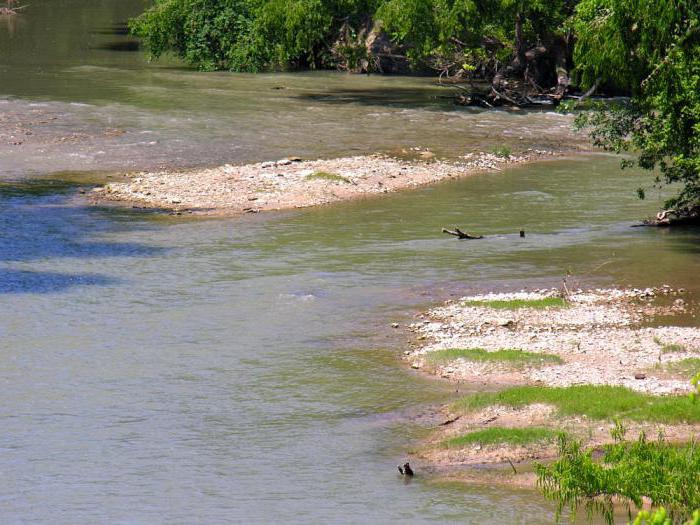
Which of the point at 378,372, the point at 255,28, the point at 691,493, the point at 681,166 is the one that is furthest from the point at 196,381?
the point at 255,28

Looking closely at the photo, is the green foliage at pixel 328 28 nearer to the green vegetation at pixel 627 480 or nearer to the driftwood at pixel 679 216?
the driftwood at pixel 679 216

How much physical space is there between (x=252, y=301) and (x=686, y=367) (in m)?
5.97

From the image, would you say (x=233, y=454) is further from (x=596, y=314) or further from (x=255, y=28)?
(x=255, y=28)

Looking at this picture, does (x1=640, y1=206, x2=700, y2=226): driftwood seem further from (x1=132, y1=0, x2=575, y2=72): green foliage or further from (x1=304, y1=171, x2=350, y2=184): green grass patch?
(x1=132, y1=0, x2=575, y2=72): green foliage

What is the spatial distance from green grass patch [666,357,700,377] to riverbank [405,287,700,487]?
1 cm

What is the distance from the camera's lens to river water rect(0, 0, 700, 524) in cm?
1028

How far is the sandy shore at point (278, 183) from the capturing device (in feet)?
74.9

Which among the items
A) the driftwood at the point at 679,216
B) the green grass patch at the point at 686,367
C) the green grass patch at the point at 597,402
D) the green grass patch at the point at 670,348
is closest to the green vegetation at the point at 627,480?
the green grass patch at the point at 597,402

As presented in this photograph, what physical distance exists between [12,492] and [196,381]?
10.6 ft

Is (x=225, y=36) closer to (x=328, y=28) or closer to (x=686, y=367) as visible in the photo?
(x=328, y=28)

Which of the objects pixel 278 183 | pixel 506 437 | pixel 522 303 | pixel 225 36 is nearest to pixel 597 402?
pixel 506 437

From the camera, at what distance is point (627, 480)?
8.63 meters

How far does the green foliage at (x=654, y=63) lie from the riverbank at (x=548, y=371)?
242cm

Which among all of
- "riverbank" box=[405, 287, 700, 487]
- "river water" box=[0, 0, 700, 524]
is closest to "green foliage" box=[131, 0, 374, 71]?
"river water" box=[0, 0, 700, 524]
